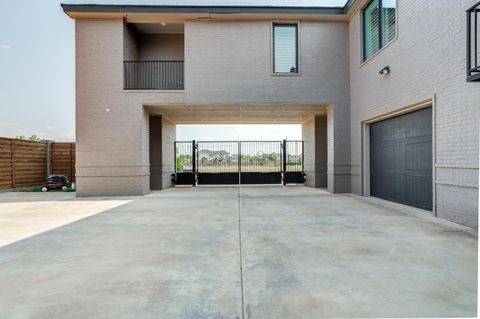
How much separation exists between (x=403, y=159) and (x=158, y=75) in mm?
9219

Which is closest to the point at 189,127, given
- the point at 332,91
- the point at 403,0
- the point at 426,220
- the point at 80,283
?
the point at 332,91

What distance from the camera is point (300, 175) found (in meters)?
14.9

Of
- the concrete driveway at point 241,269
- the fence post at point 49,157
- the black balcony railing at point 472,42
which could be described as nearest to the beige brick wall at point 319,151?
the concrete driveway at point 241,269

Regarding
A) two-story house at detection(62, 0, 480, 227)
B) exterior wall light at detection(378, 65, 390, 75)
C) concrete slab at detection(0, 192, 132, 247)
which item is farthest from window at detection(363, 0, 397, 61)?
concrete slab at detection(0, 192, 132, 247)

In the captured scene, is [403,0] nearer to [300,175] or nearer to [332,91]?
[332,91]

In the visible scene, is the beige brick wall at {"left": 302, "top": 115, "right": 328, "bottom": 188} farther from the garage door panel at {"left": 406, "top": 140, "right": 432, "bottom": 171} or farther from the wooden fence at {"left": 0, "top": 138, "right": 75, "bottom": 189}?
the wooden fence at {"left": 0, "top": 138, "right": 75, "bottom": 189}

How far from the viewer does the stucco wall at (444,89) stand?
17.6ft

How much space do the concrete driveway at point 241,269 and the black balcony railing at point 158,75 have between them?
6933 millimetres

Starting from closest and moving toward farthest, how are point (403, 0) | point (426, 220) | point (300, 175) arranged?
point (426, 220) → point (403, 0) → point (300, 175)

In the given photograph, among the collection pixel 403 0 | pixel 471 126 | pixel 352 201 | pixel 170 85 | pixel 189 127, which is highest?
pixel 403 0

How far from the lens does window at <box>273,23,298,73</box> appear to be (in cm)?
1088

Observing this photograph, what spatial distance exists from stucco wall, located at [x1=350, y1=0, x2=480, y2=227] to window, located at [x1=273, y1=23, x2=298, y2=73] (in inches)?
138

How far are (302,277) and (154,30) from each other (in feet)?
38.5

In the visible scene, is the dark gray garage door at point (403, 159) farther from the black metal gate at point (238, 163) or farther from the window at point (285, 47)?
the black metal gate at point (238, 163)
